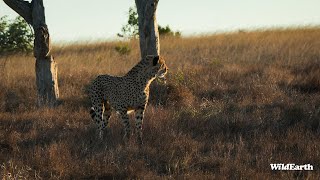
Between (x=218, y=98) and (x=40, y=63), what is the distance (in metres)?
3.78

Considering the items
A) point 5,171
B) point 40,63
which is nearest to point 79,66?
point 40,63

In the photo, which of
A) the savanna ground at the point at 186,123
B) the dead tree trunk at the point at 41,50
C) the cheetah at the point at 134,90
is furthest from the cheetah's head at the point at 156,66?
the dead tree trunk at the point at 41,50

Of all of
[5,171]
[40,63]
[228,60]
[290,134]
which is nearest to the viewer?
[5,171]

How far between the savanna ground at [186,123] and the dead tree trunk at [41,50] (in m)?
0.35

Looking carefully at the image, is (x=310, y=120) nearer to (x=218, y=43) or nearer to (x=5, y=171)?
(x=5, y=171)

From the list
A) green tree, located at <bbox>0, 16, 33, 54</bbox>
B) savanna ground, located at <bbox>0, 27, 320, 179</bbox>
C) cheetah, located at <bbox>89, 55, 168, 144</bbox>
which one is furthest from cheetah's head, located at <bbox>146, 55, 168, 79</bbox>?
green tree, located at <bbox>0, 16, 33, 54</bbox>

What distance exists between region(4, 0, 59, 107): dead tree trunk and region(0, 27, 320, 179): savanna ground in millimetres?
346

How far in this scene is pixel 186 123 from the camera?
8695mm

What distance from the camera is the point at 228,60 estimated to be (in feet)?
49.5

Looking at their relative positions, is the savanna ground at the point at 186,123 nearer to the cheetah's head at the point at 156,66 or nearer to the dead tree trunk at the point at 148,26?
the dead tree trunk at the point at 148,26

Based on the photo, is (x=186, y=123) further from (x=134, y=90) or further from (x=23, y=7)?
(x=23, y=7)

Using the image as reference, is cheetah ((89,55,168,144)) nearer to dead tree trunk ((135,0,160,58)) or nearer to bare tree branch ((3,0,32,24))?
bare tree branch ((3,0,32,24))

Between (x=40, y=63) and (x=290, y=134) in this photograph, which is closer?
(x=290, y=134)

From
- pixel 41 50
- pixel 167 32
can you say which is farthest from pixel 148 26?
pixel 167 32
